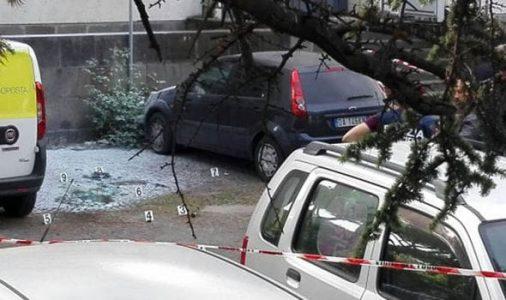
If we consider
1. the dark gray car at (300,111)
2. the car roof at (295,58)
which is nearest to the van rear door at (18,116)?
the dark gray car at (300,111)

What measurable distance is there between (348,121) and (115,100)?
397 centimetres

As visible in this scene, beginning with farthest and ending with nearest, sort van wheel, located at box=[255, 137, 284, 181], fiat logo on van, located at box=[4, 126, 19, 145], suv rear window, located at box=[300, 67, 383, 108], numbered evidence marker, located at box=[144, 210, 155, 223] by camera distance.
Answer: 1. suv rear window, located at box=[300, 67, 383, 108]
2. van wheel, located at box=[255, 137, 284, 181]
3. numbered evidence marker, located at box=[144, 210, 155, 223]
4. fiat logo on van, located at box=[4, 126, 19, 145]

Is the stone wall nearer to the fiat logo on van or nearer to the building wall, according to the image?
the building wall

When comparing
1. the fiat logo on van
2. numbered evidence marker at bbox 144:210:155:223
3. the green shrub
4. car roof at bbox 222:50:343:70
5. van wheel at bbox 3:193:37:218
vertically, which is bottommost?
numbered evidence marker at bbox 144:210:155:223

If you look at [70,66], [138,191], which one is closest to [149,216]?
[138,191]

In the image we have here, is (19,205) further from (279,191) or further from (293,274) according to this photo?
(293,274)

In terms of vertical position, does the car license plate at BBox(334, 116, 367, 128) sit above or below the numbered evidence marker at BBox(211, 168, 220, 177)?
above

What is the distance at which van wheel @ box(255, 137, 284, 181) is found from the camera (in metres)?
12.7

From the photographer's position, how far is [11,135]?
416 inches

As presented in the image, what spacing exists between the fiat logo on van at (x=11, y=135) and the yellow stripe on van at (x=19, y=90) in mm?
117

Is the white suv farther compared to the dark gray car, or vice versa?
the dark gray car

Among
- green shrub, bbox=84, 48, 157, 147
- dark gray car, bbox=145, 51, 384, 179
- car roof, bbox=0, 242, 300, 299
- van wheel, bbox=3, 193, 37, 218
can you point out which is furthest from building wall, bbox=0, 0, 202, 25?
car roof, bbox=0, 242, 300, 299

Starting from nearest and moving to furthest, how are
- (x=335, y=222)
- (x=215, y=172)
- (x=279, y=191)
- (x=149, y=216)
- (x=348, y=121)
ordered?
(x=335, y=222)
(x=279, y=191)
(x=149, y=216)
(x=348, y=121)
(x=215, y=172)

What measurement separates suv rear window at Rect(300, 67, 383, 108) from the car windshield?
301 inches
